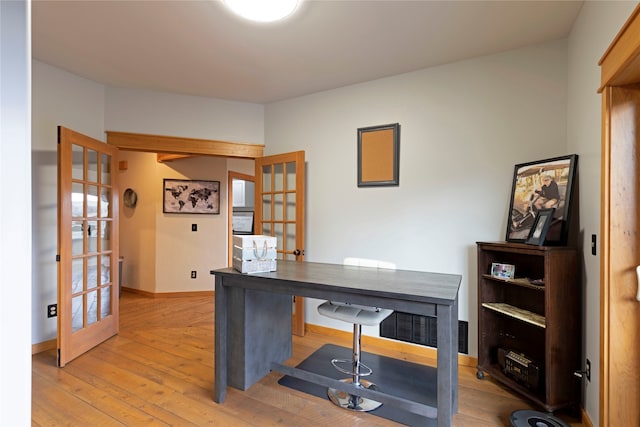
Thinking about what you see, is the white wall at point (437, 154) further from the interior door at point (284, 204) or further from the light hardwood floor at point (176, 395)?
the light hardwood floor at point (176, 395)

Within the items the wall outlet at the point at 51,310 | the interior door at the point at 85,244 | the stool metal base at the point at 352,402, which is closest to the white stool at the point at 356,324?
the stool metal base at the point at 352,402

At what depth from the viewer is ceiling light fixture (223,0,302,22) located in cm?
189

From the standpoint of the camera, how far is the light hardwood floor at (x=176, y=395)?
2.04 metres

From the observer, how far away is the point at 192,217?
5172 mm

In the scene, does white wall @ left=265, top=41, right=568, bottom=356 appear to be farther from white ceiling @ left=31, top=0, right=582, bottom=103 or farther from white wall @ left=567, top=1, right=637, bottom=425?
white wall @ left=567, top=1, right=637, bottom=425

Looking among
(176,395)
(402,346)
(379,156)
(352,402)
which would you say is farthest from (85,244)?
(402,346)

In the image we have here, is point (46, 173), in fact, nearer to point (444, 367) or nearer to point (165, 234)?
point (165, 234)

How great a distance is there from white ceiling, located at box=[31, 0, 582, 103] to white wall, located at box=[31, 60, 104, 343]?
0.63ft

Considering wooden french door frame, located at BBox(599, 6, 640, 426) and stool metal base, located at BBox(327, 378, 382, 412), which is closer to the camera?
wooden french door frame, located at BBox(599, 6, 640, 426)

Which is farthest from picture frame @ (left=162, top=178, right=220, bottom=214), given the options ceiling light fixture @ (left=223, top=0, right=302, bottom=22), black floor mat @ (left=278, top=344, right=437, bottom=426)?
ceiling light fixture @ (left=223, top=0, right=302, bottom=22)

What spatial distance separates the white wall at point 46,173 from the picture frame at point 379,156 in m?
2.81

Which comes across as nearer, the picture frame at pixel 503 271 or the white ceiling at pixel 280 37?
the white ceiling at pixel 280 37

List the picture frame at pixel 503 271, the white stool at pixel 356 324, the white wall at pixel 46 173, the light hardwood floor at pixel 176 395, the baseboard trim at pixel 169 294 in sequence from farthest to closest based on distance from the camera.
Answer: the baseboard trim at pixel 169 294 → the white wall at pixel 46 173 → the picture frame at pixel 503 271 → the white stool at pixel 356 324 → the light hardwood floor at pixel 176 395

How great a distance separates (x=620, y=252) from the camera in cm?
162
